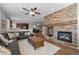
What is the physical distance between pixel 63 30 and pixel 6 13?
1.45 meters

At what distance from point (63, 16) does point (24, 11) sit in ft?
3.01

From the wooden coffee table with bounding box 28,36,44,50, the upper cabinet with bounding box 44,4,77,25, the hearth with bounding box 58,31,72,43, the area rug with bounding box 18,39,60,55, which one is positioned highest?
the upper cabinet with bounding box 44,4,77,25

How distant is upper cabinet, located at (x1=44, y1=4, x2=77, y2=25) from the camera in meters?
2.10

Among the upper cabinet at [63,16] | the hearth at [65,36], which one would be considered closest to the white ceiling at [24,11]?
the upper cabinet at [63,16]

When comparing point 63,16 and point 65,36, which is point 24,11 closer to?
point 63,16

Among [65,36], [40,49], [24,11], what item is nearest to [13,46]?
[40,49]

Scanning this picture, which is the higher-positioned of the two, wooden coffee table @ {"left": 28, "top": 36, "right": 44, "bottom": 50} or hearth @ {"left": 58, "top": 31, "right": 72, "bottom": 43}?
hearth @ {"left": 58, "top": 31, "right": 72, "bottom": 43}

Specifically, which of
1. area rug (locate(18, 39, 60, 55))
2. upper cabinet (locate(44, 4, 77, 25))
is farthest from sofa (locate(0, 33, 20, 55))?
upper cabinet (locate(44, 4, 77, 25))

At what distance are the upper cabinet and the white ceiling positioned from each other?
102 millimetres

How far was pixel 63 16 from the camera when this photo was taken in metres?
2.19

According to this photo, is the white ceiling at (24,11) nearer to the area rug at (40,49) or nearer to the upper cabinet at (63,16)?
the upper cabinet at (63,16)

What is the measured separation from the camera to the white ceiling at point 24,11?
218 cm

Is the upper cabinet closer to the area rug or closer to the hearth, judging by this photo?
the hearth

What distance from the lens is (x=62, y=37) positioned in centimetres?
230
